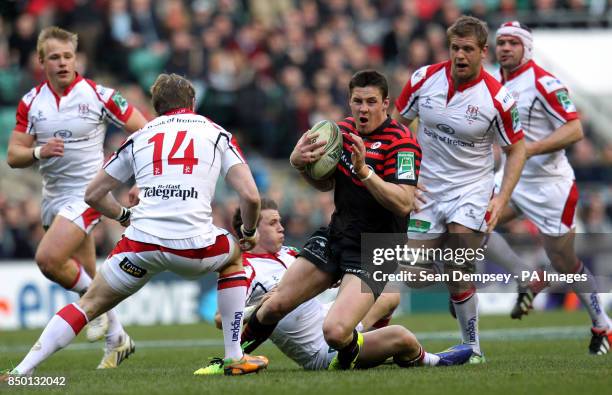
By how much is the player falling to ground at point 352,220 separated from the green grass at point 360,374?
0.44 metres

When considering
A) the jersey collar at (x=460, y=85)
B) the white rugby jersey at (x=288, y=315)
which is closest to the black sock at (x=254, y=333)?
the white rugby jersey at (x=288, y=315)

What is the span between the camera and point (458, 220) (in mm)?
10570

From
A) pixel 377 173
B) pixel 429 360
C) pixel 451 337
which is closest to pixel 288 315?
pixel 429 360

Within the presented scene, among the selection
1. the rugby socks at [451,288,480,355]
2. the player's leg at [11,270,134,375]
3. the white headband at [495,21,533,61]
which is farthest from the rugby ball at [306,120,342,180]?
the white headband at [495,21,533,61]

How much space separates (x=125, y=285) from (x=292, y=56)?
48.4ft

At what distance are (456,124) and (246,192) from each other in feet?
9.32

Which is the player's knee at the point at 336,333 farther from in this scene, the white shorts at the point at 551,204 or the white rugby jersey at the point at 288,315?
the white shorts at the point at 551,204

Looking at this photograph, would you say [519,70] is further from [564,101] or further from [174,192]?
[174,192]

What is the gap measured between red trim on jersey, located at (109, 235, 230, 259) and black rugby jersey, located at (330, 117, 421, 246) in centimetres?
104

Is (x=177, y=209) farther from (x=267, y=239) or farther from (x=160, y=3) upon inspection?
(x=160, y=3)

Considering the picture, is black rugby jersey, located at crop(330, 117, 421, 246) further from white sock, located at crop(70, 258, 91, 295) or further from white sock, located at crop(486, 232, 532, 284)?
white sock, located at crop(70, 258, 91, 295)

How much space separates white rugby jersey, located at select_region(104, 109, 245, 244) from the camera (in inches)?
331

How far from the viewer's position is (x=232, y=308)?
28.8 feet


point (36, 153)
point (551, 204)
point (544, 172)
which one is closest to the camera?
point (36, 153)
